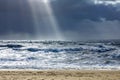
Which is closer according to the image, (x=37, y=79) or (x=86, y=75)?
(x=37, y=79)

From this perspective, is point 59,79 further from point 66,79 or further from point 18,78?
point 18,78

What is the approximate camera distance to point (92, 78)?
16297 millimetres

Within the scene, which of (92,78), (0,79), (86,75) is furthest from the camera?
(86,75)

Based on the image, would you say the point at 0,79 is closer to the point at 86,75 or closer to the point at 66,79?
the point at 66,79

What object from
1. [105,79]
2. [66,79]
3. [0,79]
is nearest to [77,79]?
[66,79]

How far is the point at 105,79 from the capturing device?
621 inches

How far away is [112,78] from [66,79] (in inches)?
115

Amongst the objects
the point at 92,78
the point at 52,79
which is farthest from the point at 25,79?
the point at 92,78

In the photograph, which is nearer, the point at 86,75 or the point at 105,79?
the point at 105,79

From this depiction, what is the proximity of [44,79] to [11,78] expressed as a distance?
1980 millimetres

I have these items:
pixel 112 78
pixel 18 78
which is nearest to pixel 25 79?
pixel 18 78

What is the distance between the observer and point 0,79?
15148 mm

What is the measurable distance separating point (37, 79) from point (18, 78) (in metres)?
1.21

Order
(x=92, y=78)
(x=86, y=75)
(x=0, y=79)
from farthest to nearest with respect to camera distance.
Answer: (x=86, y=75)
(x=92, y=78)
(x=0, y=79)
